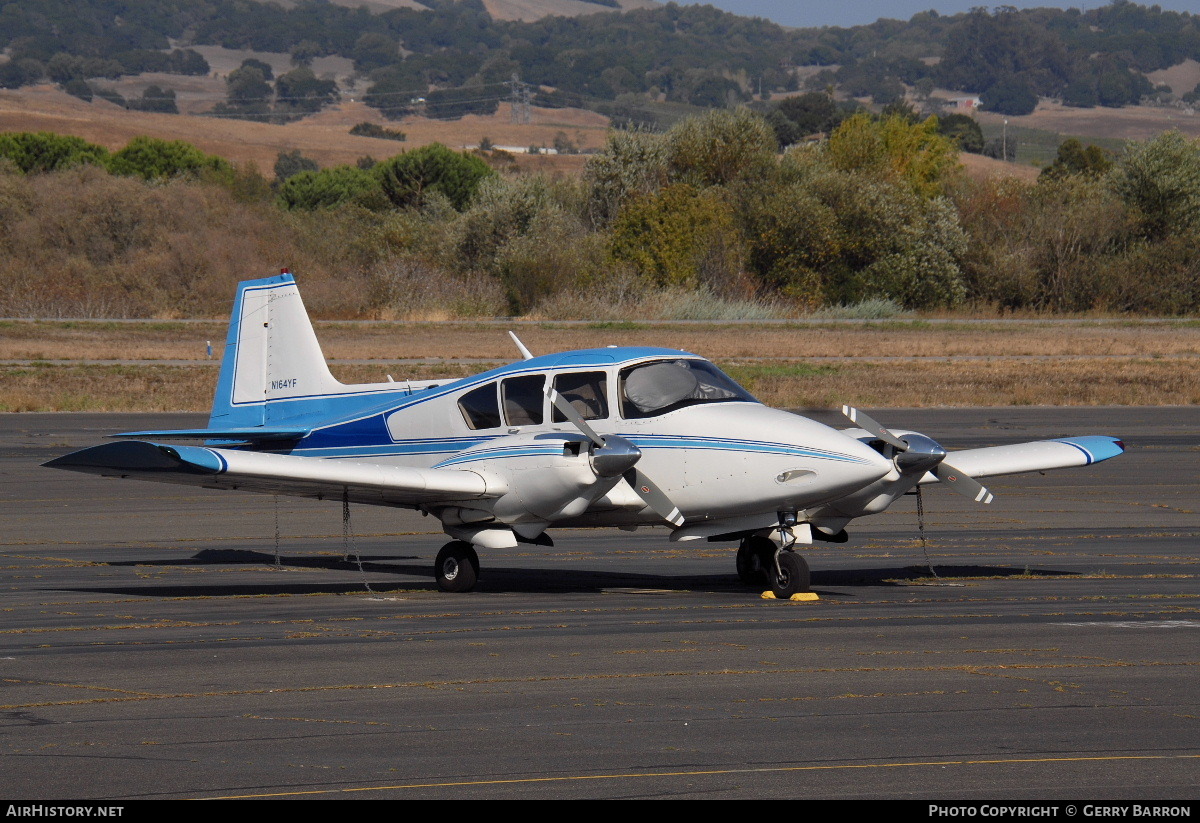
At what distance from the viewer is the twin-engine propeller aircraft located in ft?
40.0

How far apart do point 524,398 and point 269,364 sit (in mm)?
4453

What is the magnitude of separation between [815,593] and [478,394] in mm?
3964

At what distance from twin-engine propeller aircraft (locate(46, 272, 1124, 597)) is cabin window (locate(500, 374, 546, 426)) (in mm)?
16

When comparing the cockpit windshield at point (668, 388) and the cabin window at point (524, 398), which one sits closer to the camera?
the cockpit windshield at point (668, 388)

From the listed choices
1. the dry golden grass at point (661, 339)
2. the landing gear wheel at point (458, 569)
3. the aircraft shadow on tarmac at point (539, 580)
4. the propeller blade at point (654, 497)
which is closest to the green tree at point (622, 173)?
the dry golden grass at point (661, 339)

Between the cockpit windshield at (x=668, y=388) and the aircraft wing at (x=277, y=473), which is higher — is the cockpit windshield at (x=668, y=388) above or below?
above

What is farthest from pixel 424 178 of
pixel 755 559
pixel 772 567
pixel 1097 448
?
pixel 772 567

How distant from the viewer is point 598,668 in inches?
388

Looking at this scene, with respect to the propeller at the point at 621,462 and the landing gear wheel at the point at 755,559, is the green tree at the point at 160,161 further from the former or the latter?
the propeller at the point at 621,462

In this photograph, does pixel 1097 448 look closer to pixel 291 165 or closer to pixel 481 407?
pixel 481 407

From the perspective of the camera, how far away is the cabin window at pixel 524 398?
13.4m

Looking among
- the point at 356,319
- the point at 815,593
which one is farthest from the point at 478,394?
the point at 356,319

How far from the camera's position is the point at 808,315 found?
64188mm

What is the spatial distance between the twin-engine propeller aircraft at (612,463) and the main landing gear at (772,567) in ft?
0.05
